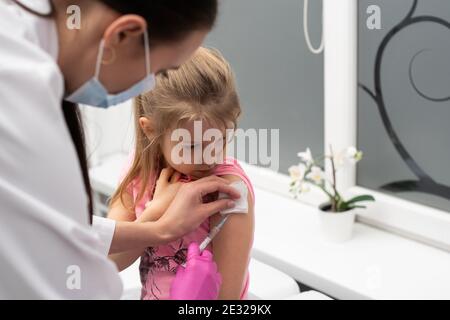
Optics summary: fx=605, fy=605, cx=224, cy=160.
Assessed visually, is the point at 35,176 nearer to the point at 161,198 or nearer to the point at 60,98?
the point at 60,98

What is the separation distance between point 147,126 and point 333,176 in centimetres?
70

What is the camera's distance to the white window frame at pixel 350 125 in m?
1.61

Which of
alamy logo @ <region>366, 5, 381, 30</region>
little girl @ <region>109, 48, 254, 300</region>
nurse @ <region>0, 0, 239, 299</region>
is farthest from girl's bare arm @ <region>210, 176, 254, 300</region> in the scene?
alamy logo @ <region>366, 5, 381, 30</region>

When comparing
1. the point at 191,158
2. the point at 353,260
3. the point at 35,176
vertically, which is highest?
the point at 35,176

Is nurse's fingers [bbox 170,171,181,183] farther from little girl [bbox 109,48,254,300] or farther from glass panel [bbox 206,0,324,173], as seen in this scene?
glass panel [bbox 206,0,324,173]

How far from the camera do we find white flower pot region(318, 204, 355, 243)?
1687mm

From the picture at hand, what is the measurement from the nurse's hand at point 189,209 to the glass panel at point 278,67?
0.77m

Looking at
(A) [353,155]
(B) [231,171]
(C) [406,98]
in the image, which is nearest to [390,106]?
(C) [406,98]

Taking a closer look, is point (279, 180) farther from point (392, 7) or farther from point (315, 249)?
point (392, 7)

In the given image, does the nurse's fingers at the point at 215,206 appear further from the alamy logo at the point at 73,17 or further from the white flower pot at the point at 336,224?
the white flower pot at the point at 336,224

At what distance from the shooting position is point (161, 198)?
1175 mm

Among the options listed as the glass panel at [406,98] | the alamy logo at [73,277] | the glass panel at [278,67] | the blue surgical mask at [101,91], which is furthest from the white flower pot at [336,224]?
the alamy logo at [73,277]

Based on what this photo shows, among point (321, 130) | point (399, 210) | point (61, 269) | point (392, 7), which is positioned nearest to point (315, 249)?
point (399, 210)

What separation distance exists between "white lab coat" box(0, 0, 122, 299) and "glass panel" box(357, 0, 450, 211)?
3.33 feet
